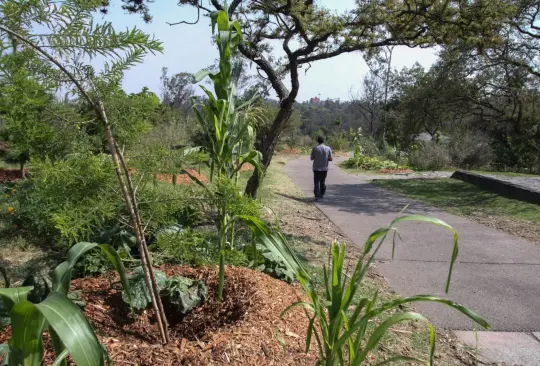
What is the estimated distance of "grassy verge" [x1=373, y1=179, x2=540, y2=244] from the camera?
26.3 feet

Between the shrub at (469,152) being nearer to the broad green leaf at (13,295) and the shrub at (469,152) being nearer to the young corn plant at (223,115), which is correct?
the young corn plant at (223,115)

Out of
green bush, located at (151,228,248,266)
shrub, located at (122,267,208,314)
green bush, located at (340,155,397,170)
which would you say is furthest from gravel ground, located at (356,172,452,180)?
Result: shrub, located at (122,267,208,314)

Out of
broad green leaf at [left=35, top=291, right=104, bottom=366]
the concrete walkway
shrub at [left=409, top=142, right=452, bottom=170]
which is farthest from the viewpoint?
shrub at [left=409, top=142, right=452, bottom=170]

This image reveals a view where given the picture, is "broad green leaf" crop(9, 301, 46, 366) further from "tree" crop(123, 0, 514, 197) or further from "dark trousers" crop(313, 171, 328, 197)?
"dark trousers" crop(313, 171, 328, 197)

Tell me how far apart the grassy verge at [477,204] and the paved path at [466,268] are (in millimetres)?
496

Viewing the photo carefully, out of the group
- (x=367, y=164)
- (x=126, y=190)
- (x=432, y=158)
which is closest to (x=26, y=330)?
(x=126, y=190)

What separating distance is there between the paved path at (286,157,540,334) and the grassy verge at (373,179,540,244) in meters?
0.50

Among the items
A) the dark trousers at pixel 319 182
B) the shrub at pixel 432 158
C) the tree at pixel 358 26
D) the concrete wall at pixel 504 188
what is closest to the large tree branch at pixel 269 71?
the tree at pixel 358 26

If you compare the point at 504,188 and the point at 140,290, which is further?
the point at 504,188

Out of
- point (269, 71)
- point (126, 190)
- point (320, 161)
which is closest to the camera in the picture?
point (126, 190)

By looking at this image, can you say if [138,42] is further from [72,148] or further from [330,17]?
[330,17]

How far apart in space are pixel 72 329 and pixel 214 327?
1.66m

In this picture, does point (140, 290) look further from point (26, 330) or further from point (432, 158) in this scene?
point (432, 158)

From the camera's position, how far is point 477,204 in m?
10.2
